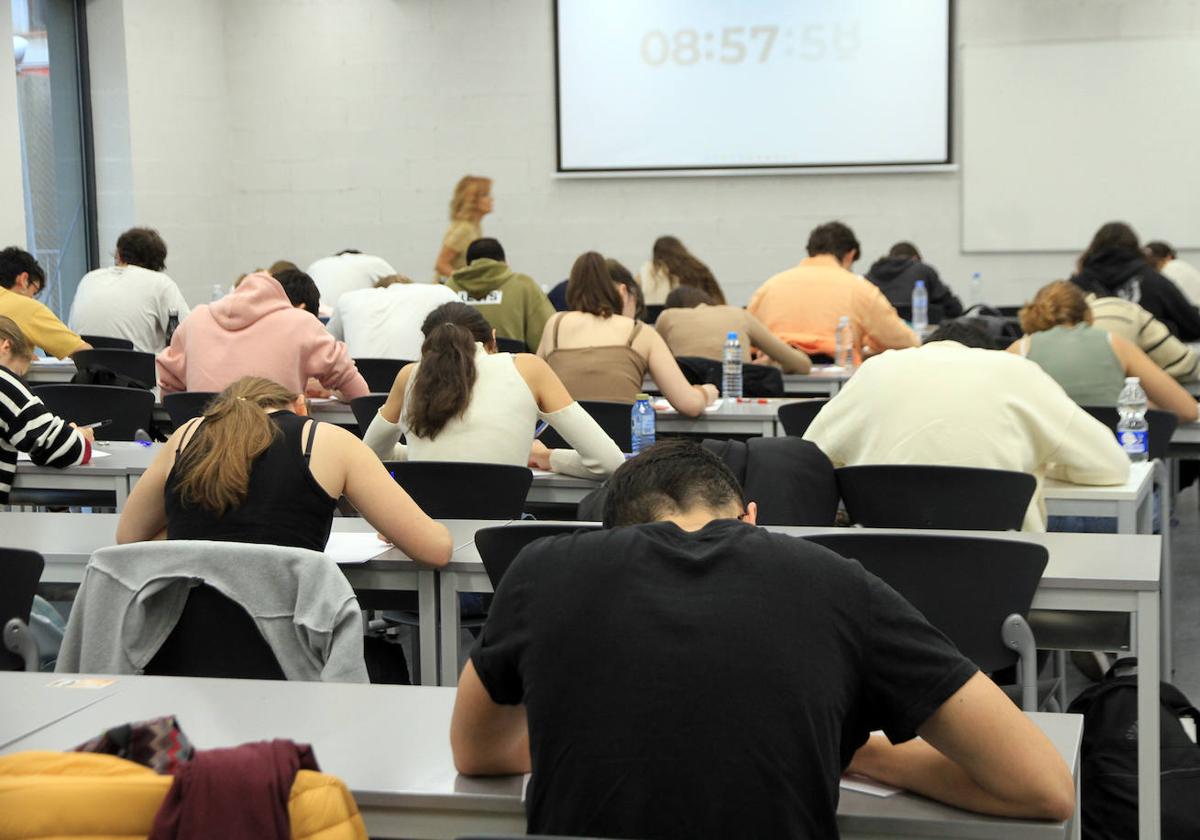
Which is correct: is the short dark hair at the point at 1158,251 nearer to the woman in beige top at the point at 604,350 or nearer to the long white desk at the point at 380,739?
the woman in beige top at the point at 604,350

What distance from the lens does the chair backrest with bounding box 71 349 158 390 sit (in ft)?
21.0

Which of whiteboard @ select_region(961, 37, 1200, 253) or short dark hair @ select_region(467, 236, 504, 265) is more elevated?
whiteboard @ select_region(961, 37, 1200, 253)

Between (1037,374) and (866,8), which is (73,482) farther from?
(866,8)

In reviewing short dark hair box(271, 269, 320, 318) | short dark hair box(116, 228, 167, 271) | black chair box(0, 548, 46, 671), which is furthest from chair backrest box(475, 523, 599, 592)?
short dark hair box(116, 228, 167, 271)

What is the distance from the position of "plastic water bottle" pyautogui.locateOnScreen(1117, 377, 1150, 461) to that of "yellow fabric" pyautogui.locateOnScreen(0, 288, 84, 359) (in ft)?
15.2

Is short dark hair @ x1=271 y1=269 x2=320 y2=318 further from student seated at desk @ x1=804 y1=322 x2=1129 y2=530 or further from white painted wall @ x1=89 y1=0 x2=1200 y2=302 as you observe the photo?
white painted wall @ x1=89 y1=0 x2=1200 y2=302

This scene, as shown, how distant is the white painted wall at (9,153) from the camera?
28.5 ft

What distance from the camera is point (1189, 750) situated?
8.79 feet

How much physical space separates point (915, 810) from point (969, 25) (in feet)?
30.1

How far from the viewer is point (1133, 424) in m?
4.42

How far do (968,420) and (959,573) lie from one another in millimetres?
891

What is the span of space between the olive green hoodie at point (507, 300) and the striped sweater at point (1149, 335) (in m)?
2.55

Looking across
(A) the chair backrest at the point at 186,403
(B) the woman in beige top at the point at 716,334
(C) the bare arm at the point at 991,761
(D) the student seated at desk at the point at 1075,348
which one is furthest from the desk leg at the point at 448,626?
(B) the woman in beige top at the point at 716,334

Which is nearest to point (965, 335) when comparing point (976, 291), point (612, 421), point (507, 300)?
point (612, 421)
